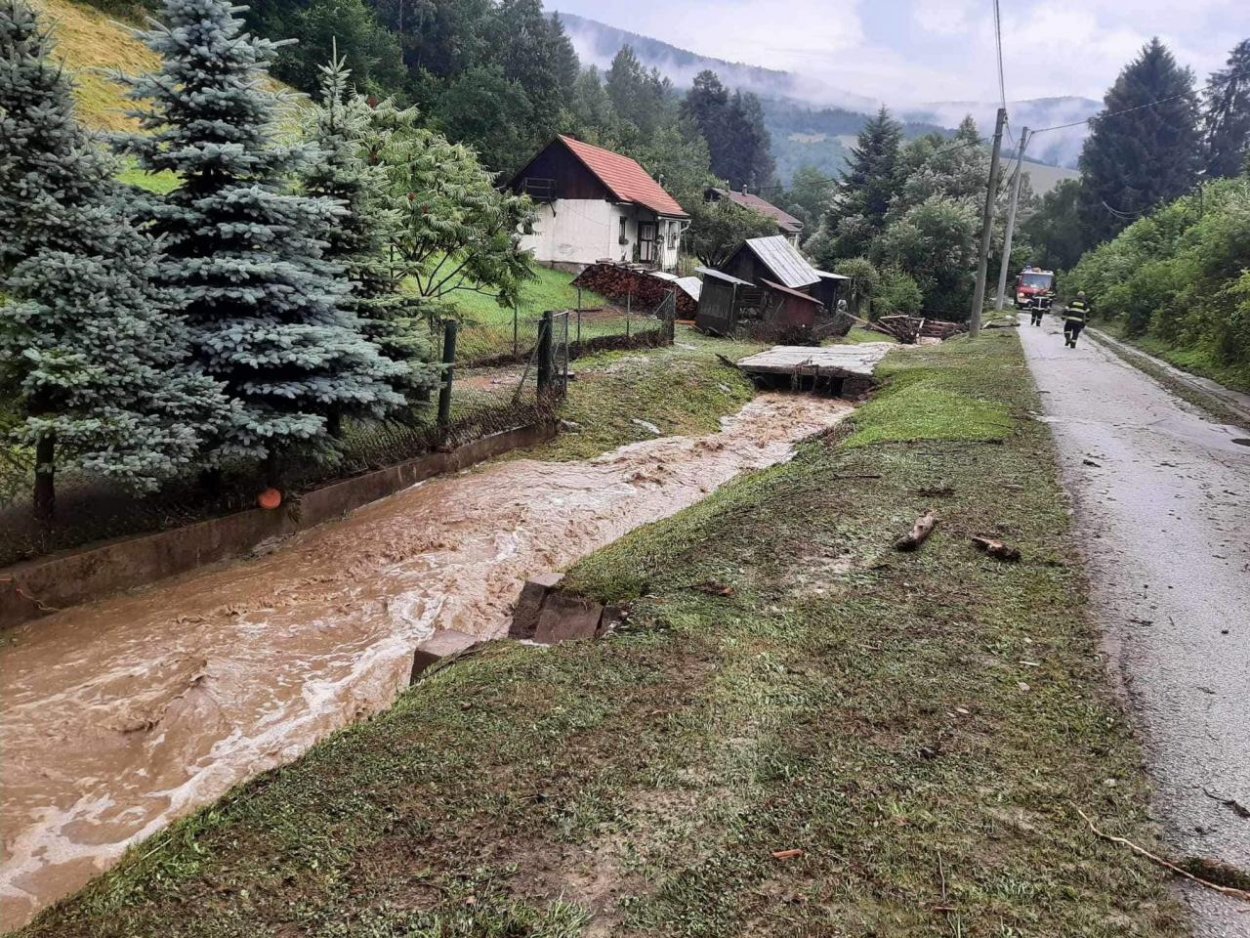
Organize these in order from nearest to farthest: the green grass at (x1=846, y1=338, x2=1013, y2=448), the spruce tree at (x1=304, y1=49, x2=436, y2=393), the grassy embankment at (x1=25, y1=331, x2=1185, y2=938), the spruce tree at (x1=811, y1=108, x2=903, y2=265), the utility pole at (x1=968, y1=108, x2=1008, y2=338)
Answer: the grassy embankment at (x1=25, y1=331, x2=1185, y2=938), the spruce tree at (x1=304, y1=49, x2=436, y2=393), the green grass at (x1=846, y1=338, x2=1013, y2=448), the utility pole at (x1=968, y1=108, x2=1008, y2=338), the spruce tree at (x1=811, y1=108, x2=903, y2=265)

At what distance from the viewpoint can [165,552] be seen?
751 centimetres

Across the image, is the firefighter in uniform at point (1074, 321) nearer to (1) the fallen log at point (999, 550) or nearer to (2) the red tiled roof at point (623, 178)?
(2) the red tiled roof at point (623, 178)

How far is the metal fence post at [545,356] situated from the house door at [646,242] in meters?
25.3

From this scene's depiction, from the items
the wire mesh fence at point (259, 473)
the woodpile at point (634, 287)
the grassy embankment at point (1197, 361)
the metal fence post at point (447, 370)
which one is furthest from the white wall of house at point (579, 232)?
the metal fence post at point (447, 370)

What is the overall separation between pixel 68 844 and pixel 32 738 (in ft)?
4.26

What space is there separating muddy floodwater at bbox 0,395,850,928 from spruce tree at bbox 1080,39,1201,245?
66.1 m

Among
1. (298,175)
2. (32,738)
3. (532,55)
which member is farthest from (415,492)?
(532,55)

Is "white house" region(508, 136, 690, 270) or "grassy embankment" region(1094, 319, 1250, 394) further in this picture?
"white house" region(508, 136, 690, 270)

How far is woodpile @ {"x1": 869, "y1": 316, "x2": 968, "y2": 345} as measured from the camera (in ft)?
110

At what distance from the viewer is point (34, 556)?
6.64m

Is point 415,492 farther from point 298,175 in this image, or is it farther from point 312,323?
point 298,175

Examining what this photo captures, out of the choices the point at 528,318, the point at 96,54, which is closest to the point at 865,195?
the point at 528,318

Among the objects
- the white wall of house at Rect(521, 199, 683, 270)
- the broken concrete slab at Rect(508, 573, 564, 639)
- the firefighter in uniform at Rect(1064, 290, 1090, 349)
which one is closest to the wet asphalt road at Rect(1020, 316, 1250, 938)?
the broken concrete slab at Rect(508, 573, 564, 639)

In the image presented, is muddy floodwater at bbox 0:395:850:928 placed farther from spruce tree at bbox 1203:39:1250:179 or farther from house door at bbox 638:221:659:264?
spruce tree at bbox 1203:39:1250:179
